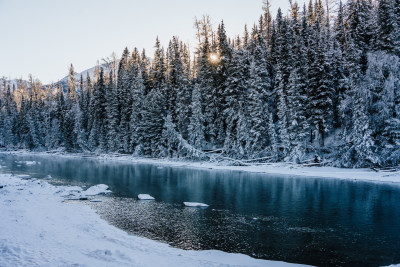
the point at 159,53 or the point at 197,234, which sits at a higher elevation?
the point at 159,53

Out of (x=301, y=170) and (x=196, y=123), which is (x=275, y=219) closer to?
(x=301, y=170)

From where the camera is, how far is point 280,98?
1721 inches

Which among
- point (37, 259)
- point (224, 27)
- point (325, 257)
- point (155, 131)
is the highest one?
point (224, 27)

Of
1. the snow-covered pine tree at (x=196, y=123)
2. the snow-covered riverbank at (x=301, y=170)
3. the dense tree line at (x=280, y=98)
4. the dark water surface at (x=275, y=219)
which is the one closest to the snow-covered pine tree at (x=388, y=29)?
the dense tree line at (x=280, y=98)

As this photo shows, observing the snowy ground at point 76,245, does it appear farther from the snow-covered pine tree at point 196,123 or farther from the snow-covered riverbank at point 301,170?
the snow-covered pine tree at point 196,123

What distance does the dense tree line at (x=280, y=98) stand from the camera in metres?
36.5

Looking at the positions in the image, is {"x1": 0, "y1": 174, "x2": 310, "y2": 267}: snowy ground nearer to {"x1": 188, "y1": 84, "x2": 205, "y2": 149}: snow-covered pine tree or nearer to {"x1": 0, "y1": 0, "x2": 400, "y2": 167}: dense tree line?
{"x1": 0, "y1": 0, "x2": 400, "y2": 167}: dense tree line

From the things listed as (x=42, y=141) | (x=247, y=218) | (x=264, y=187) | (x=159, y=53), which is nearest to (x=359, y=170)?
(x=264, y=187)

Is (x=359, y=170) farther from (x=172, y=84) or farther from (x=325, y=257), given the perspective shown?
(x=172, y=84)

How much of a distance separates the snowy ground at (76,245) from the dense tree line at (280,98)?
32.3 meters

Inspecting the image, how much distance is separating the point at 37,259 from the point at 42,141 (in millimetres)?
96433

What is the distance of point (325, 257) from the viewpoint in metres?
12.4

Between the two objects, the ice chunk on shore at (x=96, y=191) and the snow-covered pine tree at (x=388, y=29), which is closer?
the ice chunk on shore at (x=96, y=191)

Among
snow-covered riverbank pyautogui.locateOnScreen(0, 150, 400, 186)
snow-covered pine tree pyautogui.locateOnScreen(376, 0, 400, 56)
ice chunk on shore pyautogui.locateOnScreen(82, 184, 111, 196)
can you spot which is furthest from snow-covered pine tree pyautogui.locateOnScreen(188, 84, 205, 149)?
snow-covered pine tree pyautogui.locateOnScreen(376, 0, 400, 56)
